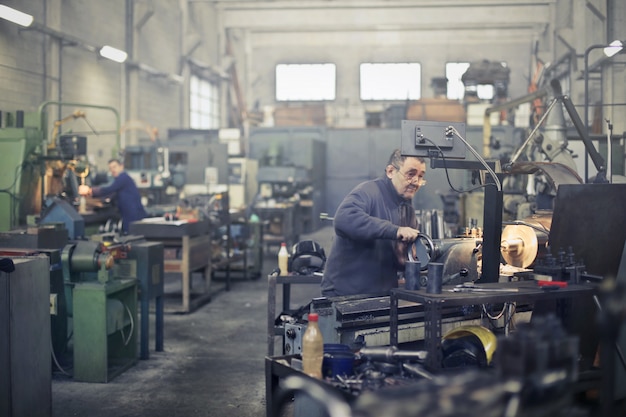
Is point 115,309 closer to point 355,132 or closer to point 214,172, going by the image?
point 214,172

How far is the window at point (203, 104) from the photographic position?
14.2 metres

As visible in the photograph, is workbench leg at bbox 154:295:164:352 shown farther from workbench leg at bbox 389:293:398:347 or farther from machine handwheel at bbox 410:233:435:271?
workbench leg at bbox 389:293:398:347

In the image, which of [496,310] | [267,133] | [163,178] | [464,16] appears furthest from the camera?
[464,16]

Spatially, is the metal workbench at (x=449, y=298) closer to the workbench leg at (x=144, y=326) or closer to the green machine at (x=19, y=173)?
the workbench leg at (x=144, y=326)

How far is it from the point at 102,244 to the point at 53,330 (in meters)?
0.58

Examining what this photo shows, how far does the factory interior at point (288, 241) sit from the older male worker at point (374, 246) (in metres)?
0.05

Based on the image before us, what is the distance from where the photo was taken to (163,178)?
25.4 ft

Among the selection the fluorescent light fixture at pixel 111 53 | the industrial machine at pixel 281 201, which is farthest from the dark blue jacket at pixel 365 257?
the fluorescent light fixture at pixel 111 53

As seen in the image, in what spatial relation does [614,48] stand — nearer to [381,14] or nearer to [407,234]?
[407,234]

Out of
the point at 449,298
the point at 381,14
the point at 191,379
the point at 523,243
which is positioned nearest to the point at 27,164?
the point at 191,379

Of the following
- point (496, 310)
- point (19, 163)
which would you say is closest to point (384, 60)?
point (19, 163)

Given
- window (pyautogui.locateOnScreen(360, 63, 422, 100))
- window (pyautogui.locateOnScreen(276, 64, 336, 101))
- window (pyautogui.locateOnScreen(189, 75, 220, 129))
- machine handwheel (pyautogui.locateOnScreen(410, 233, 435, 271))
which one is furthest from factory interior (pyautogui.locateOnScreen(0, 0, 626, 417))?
window (pyautogui.locateOnScreen(276, 64, 336, 101))

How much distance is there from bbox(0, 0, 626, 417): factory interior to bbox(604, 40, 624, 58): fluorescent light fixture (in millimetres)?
42

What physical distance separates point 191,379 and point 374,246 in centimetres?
154
